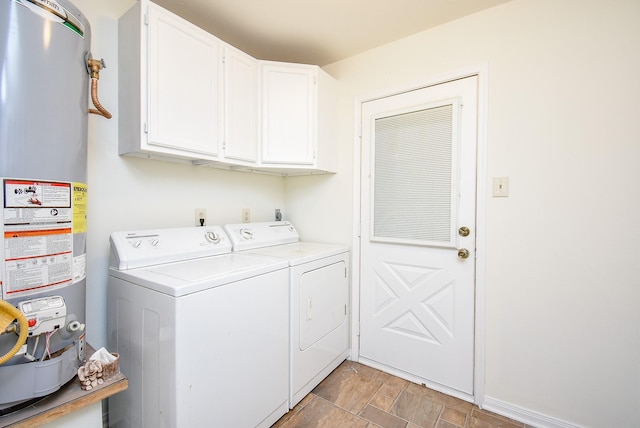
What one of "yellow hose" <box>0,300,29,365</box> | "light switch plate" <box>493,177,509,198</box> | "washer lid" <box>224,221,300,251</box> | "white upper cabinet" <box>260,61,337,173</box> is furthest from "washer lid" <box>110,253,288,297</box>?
"light switch plate" <box>493,177,509,198</box>

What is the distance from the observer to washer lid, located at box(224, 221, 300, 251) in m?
1.91

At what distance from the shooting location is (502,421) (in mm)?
1588

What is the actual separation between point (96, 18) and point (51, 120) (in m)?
0.99

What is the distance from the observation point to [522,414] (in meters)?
1.59

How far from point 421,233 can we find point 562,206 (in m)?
0.76

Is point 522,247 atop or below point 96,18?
below

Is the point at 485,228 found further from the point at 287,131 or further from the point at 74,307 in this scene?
the point at 74,307

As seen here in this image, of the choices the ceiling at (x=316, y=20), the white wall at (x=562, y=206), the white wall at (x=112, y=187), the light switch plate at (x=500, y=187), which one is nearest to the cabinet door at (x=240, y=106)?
the ceiling at (x=316, y=20)

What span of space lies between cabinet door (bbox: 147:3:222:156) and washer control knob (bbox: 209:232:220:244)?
1.67 ft

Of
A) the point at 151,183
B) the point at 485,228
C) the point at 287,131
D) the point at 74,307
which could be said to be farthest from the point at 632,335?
the point at 151,183

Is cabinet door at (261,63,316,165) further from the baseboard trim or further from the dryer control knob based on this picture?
the baseboard trim

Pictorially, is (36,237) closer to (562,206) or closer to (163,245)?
(163,245)

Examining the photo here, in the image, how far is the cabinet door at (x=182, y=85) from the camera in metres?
1.40

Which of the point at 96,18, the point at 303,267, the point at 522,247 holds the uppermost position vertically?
the point at 96,18
